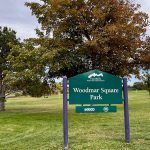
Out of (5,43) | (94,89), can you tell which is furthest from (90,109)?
(5,43)

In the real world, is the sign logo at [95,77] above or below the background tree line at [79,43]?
below

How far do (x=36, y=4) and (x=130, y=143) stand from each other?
17.6m

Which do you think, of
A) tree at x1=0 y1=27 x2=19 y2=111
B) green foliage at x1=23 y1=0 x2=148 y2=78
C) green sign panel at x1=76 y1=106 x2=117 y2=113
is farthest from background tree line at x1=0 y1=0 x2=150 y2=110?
green sign panel at x1=76 y1=106 x2=117 y2=113

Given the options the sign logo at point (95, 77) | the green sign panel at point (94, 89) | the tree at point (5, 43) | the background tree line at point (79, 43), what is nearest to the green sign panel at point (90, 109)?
the green sign panel at point (94, 89)

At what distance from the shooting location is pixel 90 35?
2647cm

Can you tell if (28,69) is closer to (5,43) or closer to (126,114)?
(5,43)

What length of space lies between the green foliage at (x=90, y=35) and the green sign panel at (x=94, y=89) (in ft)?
42.5

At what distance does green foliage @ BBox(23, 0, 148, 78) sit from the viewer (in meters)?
25.4

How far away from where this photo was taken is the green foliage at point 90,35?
83.2 ft

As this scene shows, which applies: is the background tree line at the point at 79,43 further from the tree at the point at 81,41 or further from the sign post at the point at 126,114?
the sign post at the point at 126,114

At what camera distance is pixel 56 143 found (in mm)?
11969

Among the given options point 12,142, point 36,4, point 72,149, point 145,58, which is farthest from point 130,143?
point 36,4

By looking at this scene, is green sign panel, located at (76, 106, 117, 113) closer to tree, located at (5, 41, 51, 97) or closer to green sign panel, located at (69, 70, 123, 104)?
green sign panel, located at (69, 70, 123, 104)

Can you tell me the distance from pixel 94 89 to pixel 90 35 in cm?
1512
